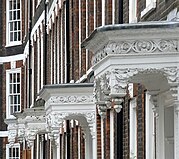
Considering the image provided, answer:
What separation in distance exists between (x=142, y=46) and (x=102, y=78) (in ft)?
2.80

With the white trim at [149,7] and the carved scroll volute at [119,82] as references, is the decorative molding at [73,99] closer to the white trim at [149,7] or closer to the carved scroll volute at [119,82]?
the white trim at [149,7]

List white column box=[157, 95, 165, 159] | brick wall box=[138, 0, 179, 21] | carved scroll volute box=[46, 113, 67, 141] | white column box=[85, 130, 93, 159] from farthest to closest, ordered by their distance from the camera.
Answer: white column box=[85, 130, 93, 159] < carved scroll volute box=[46, 113, 67, 141] < white column box=[157, 95, 165, 159] < brick wall box=[138, 0, 179, 21]

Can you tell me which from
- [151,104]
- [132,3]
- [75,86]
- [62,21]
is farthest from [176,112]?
[62,21]

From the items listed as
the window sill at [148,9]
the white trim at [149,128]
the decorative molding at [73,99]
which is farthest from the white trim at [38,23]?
the white trim at [149,128]

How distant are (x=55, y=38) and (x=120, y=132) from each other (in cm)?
1680

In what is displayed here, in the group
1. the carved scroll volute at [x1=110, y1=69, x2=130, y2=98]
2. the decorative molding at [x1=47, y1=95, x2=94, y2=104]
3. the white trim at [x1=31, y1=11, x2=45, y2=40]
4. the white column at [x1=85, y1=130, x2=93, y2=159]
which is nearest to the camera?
the carved scroll volute at [x1=110, y1=69, x2=130, y2=98]

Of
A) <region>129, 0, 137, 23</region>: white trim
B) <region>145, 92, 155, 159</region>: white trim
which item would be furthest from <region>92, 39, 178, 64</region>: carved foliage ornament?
<region>129, 0, 137, 23</region>: white trim

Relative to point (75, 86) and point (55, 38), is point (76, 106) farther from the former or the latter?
point (55, 38)

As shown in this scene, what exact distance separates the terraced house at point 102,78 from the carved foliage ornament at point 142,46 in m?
0.01

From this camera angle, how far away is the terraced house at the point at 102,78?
46.1 ft

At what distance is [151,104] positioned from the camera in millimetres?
18172

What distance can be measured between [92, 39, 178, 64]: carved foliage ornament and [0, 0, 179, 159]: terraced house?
0.04ft

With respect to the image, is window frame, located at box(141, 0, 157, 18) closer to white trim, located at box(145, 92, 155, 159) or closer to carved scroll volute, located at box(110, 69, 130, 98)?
white trim, located at box(145, 92, 155, 159)

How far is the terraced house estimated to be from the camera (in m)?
14.1
